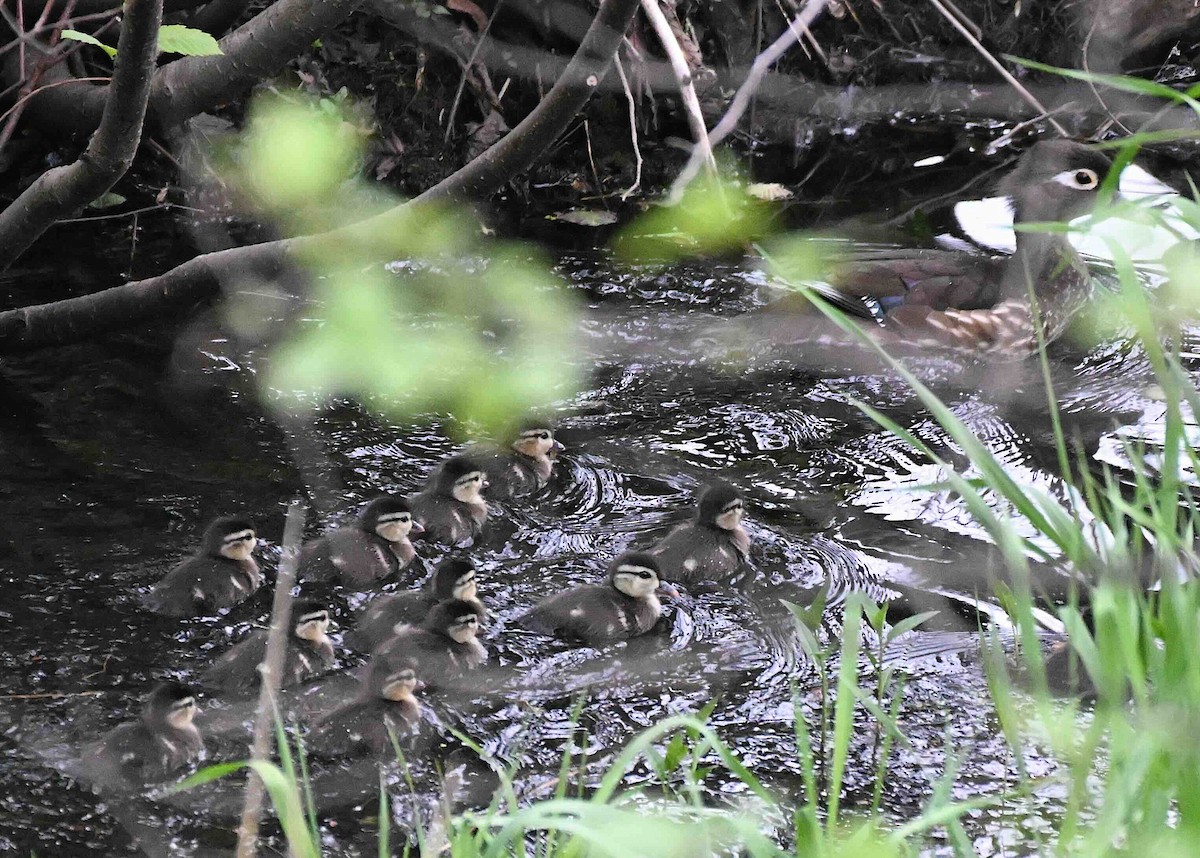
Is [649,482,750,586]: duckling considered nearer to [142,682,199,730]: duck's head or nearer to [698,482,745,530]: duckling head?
[698,482,745,530]: duckling head

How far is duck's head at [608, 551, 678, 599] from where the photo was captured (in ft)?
9.68

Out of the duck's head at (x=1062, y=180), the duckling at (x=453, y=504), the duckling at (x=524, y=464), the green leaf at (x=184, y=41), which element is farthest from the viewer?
the duck's head at (x=1062, y=180)

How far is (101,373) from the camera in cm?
389

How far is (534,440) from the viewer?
3.53 m

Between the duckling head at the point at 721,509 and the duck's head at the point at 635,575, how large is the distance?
8.6 inches

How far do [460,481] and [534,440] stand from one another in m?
0.28

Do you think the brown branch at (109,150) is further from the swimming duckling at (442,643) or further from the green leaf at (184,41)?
the swimming duckling at (442,643)

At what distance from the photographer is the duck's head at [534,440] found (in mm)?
3507

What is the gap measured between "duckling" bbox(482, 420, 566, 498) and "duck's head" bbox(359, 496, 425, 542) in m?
0.34

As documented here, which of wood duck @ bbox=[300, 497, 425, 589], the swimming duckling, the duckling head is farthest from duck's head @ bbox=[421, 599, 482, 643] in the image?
the duckling head

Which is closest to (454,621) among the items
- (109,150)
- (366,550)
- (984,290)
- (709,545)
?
(366,550)

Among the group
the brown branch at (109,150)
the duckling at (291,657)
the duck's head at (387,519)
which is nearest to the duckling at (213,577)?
the duckling at (291,657)

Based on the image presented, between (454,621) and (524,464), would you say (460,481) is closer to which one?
(524,464)

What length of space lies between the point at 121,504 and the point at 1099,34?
5099 millimetres
